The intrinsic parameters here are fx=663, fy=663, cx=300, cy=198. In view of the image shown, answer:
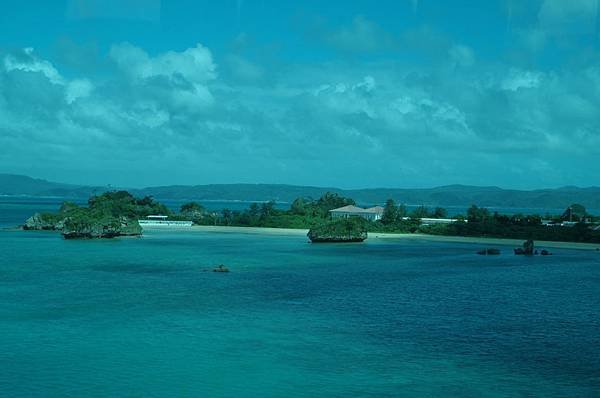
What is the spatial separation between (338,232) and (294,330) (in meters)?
56.4

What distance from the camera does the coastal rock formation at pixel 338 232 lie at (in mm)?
84375

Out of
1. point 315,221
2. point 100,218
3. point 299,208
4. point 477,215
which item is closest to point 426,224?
point 477,215

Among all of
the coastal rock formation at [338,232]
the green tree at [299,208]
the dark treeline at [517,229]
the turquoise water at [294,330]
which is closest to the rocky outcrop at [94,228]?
the coastal rock formation at [338,232]

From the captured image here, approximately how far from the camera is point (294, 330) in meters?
28.7

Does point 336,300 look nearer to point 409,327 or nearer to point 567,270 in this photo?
point 409,327

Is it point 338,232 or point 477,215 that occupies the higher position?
point 477,215

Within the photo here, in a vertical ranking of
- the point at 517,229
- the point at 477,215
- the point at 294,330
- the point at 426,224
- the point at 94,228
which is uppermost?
the point at 477,215

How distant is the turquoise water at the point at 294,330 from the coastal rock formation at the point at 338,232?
27364 mm

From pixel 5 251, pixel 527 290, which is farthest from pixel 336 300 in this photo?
pixel 5 251

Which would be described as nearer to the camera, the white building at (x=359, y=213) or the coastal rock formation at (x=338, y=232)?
the coastal rock formation at (x=338, y=232)

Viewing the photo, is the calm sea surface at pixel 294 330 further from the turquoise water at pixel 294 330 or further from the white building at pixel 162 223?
the white building at pixel 162 223

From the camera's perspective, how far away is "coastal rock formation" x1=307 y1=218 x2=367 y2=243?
3322 inches

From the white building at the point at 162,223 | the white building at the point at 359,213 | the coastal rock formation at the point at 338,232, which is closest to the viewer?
the coastal rock formation at the point at 338,232

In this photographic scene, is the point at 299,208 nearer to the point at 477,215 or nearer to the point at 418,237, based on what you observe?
the point at 418,237
